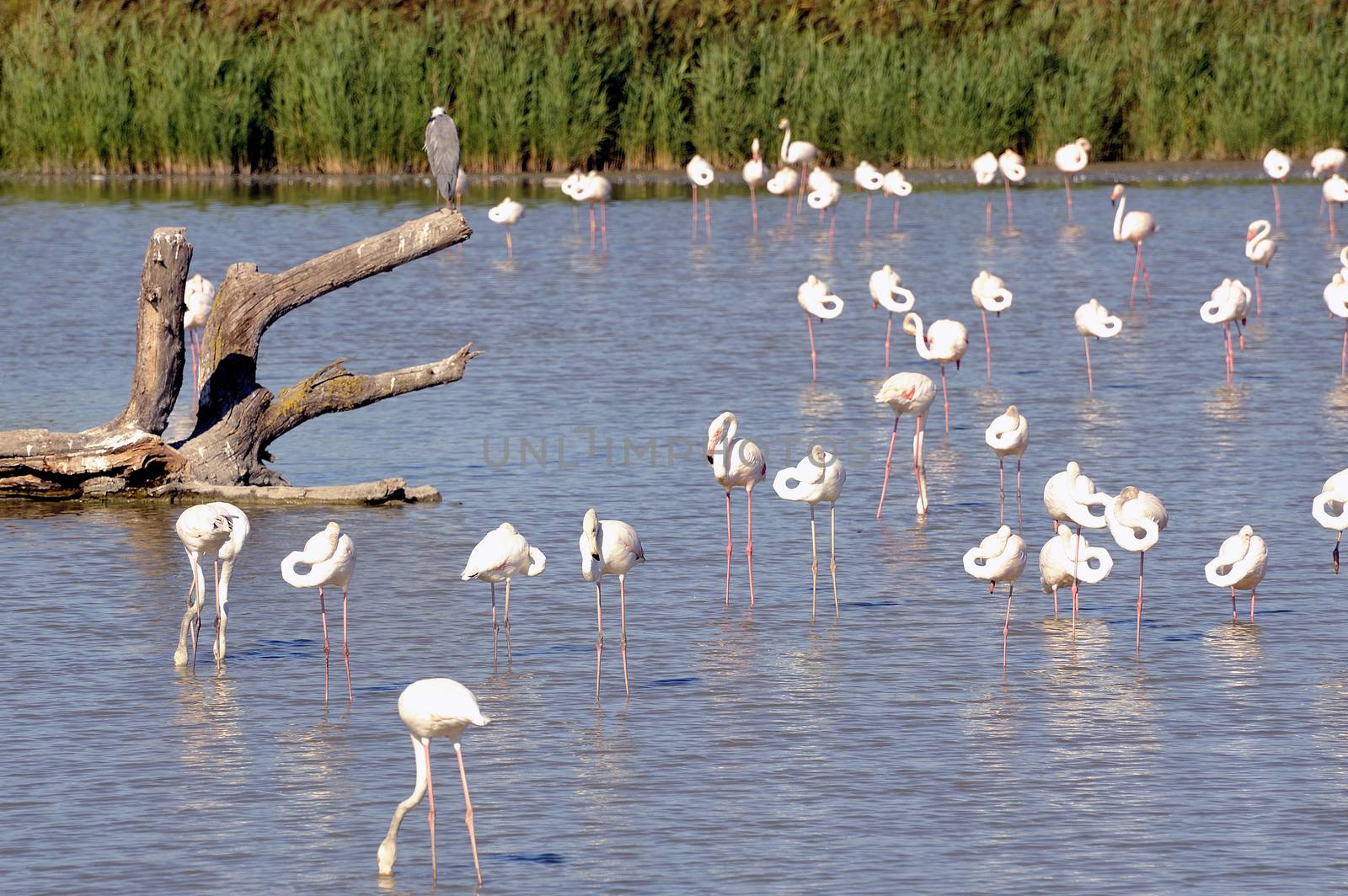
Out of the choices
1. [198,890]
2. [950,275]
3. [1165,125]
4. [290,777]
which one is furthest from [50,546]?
[1165,125]

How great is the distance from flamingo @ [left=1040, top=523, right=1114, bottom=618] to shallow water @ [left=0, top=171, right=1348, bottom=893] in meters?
0.29

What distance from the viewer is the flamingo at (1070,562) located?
11.1m

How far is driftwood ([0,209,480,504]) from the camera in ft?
46.6

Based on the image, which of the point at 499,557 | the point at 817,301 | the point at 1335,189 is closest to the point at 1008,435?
the point at 499,557

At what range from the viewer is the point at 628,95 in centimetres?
3788

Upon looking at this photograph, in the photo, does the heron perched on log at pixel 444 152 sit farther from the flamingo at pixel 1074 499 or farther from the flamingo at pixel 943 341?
the flamingo at pixel 1074 499

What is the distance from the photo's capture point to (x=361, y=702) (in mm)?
10172

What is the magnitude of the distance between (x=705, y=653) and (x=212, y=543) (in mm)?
2420

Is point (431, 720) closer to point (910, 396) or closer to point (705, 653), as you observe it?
point (705, 653)

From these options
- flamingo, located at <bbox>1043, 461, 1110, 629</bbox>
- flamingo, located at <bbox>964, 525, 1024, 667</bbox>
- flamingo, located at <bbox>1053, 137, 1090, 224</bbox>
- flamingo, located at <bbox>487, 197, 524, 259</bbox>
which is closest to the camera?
flamingo, located at <bbox>964, 525, 1024, 667</bbox>

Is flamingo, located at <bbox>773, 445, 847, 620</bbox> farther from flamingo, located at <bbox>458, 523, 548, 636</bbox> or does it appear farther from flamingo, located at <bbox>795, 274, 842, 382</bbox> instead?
flamingo, located at <bbox>795, 274, 842, 382</bbox>

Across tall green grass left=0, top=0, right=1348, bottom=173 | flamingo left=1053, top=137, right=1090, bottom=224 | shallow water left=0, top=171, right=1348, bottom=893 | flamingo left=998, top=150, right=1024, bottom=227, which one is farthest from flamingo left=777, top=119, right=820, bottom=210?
shallow water left=0, top=171, right=1348, bottom=893

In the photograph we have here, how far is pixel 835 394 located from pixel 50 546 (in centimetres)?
762

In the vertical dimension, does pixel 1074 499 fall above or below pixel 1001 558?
above
